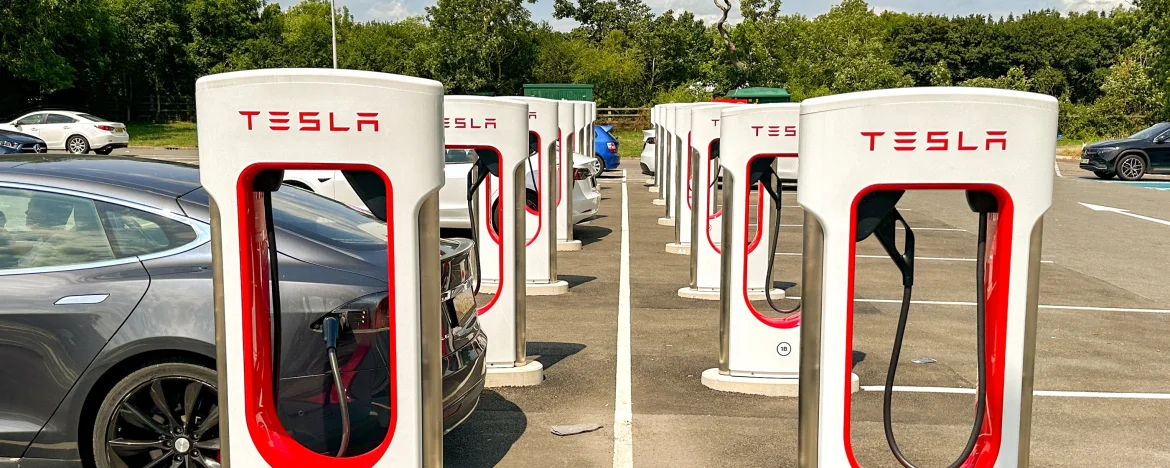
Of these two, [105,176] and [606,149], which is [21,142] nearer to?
[606,149]

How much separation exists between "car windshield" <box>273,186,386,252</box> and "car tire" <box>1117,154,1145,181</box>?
944 inches

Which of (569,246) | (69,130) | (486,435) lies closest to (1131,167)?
(569,246)

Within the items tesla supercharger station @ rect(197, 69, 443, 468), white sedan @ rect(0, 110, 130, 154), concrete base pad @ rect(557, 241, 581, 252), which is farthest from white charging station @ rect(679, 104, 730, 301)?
white sedan @ rect(0, 110, 130, 154)

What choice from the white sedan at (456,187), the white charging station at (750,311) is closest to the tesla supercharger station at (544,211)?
the white sedan at (456,187)

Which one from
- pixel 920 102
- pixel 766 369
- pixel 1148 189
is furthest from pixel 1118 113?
pixel 920 102

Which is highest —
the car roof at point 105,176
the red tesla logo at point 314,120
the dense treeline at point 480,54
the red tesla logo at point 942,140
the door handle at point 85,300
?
the dense treeline at point 480,54

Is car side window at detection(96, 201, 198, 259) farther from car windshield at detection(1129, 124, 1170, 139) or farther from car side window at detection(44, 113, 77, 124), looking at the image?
car side window at detection(44, 113, 77, 124)

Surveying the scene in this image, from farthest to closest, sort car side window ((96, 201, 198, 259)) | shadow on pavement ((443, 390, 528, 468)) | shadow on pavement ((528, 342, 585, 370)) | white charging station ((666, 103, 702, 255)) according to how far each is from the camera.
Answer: white charging station ((666, 103, 702, 255))
shadow on pavement ((528, 342, 585, 370))
shadow on pavement ((443, 390, 528, 468))
car side window ((96, 201, 198, 259))

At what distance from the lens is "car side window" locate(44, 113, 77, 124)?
105 ft

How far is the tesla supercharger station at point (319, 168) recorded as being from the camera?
3531 mm

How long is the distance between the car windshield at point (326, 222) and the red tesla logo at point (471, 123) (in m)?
1.75

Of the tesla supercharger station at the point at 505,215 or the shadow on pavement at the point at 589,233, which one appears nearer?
the tesla supercharger station at the point at 505,215

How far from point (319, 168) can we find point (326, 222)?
4.88ft

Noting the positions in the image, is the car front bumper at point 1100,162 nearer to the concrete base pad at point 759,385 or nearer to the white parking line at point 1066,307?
the white parking line at point 1066,307
